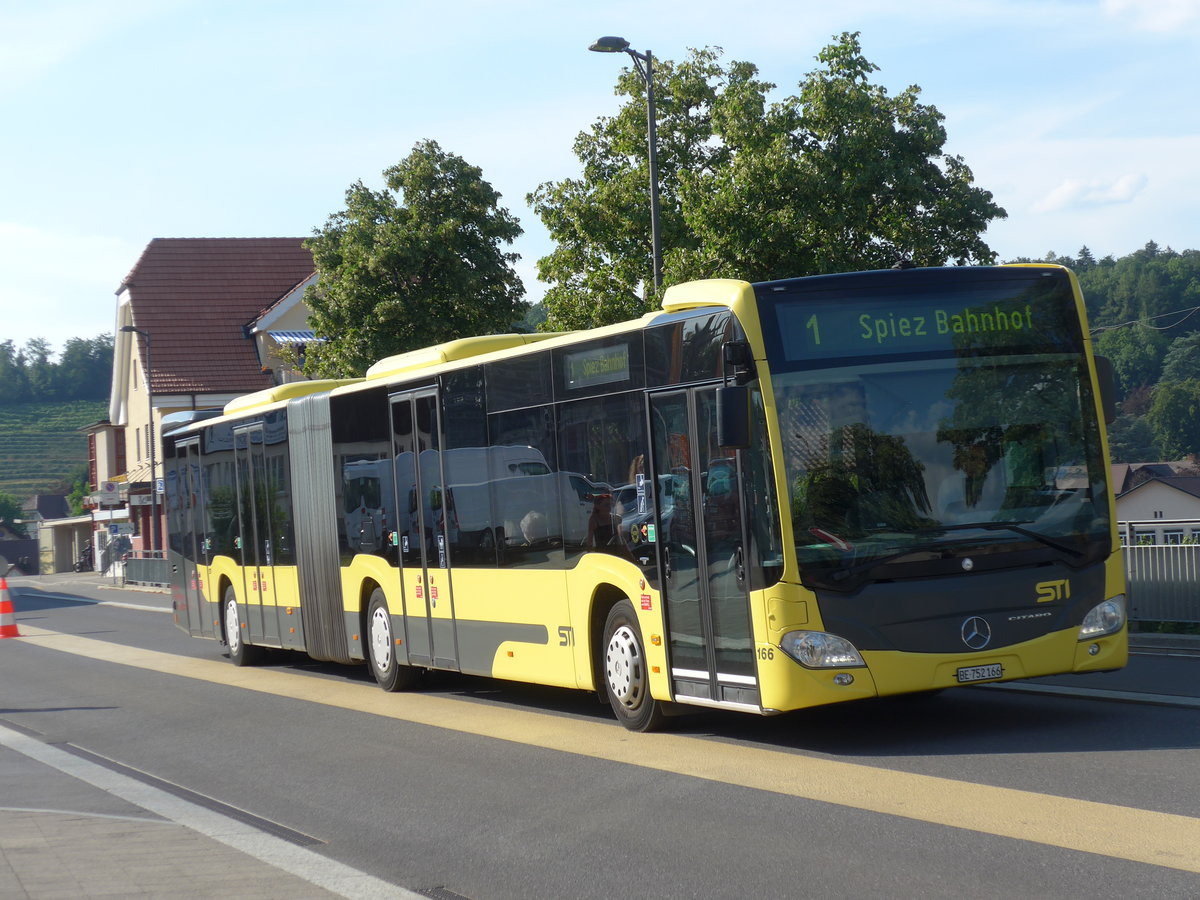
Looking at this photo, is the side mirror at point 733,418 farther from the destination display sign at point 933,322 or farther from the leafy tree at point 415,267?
the leafy tree at point 415,267

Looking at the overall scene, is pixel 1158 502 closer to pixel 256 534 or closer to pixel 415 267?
pixel 415 267

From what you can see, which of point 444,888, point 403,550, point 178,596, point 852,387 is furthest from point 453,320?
point 444,888

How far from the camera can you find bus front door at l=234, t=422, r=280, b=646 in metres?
19.0

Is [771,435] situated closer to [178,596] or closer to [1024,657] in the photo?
[1024,657]

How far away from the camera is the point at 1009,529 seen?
10031 mm

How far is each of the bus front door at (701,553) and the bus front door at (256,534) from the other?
900 centimetres

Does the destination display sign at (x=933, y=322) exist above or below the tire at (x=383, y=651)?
above

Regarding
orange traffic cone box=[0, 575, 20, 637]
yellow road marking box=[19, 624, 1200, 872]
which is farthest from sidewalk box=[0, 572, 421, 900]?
orange traffic cone box=[0, 575, 20, 637]

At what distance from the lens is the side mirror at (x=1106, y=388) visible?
1051 centimetres

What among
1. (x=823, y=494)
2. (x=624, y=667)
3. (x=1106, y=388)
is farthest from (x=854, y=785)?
(x=1106, y=388)

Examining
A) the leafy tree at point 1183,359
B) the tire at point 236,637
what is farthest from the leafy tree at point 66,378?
the tire at point 236,637

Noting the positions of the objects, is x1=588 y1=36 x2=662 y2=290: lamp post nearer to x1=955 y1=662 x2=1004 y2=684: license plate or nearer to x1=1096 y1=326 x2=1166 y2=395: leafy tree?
x1=955 y1=662 x2=1004 y2=684: license plate

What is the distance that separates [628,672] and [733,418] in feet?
8.46

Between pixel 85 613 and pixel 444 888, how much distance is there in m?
32.2
